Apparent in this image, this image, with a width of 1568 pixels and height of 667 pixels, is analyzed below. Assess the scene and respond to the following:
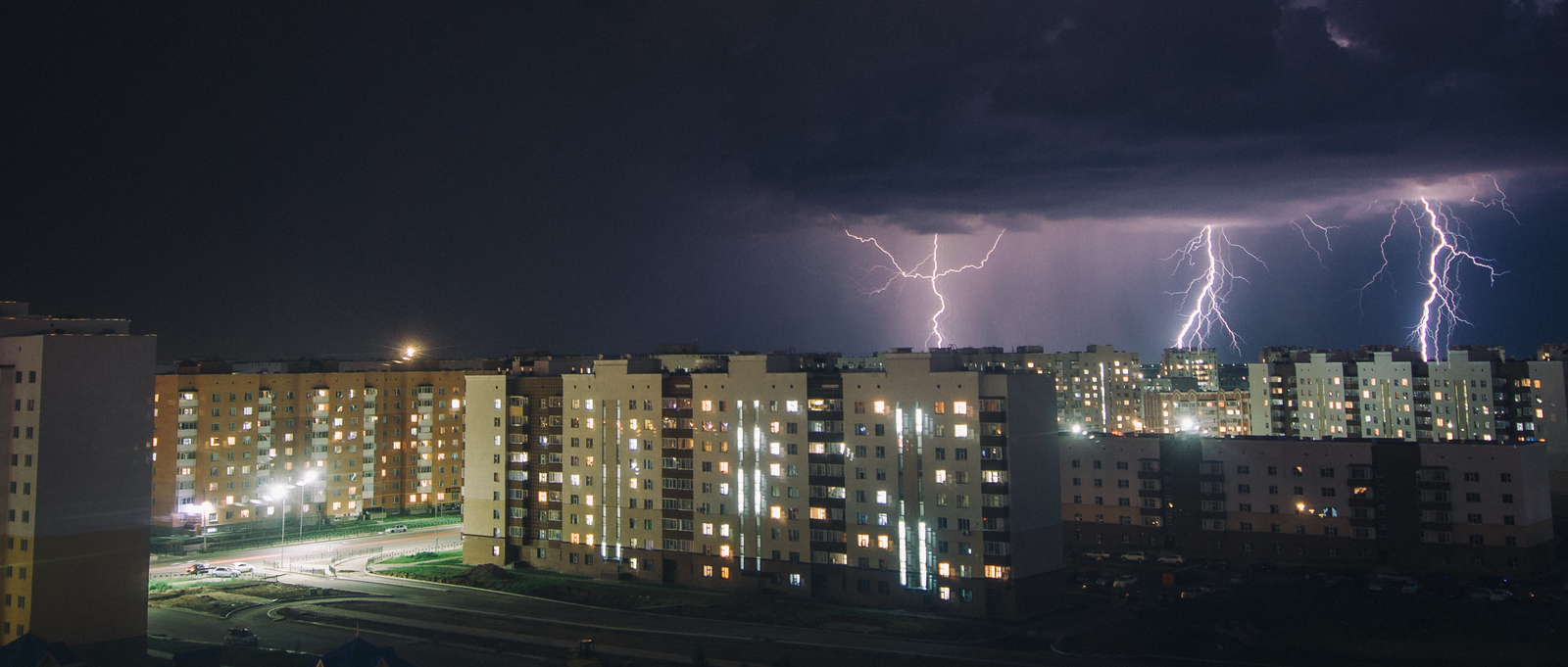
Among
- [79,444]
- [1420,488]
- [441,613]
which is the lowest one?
[441,613]

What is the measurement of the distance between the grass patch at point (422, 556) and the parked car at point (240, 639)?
60.1 ft

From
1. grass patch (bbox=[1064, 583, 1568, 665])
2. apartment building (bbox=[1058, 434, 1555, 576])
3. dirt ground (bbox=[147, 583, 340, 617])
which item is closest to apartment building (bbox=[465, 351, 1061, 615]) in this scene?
grass patch (bbox=[1064, 583, 1568, 665])

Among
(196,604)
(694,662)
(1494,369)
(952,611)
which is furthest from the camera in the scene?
(1494,369)

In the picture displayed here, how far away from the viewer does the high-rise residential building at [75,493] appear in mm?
34438

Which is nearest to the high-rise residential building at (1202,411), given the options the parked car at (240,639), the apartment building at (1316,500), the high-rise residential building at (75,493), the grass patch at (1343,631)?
the apartment building at (1316,500)

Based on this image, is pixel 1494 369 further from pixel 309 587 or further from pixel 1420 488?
pixel 309 587

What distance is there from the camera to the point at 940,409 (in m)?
45.5

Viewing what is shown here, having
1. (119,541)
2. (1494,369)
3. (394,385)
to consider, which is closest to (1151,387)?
(1494,369)

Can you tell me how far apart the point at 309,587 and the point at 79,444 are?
19108 mm

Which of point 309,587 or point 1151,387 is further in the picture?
point 1151,387

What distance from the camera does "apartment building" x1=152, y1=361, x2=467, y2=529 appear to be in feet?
244

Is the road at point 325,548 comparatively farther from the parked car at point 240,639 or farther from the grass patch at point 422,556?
the parked car at point 240,639

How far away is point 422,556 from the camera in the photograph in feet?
203

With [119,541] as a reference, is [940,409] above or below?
above
